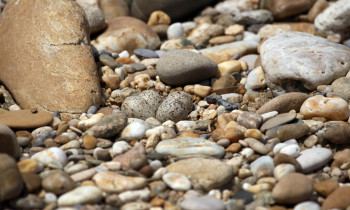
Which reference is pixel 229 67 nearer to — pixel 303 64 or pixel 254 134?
pixel 303 64

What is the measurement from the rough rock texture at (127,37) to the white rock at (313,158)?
3345mm

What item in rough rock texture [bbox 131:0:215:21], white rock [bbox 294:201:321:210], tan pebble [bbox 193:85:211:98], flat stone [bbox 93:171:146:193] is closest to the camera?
white rock [bbox 294:201:321:210]

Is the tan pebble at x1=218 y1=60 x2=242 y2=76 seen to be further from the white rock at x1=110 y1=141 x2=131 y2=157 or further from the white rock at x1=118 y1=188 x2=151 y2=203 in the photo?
the white rock at x1=118 y1=188 x2=151 y2=203

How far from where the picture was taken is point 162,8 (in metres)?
7.26

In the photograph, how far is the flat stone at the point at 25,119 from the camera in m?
4.11

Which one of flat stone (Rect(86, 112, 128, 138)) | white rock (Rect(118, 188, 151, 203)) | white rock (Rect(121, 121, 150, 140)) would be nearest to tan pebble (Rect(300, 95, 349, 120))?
white rock (Rect(121, 121, 150, 140))

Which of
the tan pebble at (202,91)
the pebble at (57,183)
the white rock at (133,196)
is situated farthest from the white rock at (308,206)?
the tan pebble at (202,91)

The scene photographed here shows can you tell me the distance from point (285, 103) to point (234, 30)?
2610mm

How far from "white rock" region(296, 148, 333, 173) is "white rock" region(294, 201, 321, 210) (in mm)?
448

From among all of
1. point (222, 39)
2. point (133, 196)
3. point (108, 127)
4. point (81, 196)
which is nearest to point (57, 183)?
point (81, 196)

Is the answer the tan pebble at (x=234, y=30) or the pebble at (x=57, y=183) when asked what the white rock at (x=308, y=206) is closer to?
the pebble at (x=57, y=183)

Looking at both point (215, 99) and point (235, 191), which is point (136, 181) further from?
point (215, 99)

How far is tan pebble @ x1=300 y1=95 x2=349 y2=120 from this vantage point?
421cm

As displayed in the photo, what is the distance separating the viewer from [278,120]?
4129 millimetres
